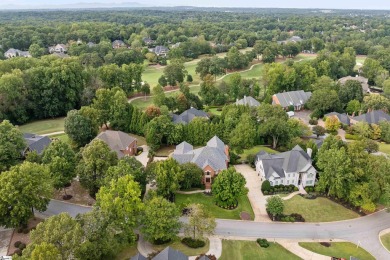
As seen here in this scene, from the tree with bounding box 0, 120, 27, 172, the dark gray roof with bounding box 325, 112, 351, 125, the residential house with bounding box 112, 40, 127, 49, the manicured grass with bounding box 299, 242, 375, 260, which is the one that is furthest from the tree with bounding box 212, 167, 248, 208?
the residential house with bounding box 112, 40, 127, 49

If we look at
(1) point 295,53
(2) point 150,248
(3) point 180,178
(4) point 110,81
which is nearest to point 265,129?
(3) point 180,178

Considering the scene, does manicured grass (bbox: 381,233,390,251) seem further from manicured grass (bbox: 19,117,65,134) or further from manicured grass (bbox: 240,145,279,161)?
manicured grass (bbox: 19,117,65,134)

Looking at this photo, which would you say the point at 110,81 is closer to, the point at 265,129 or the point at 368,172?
the point at 265,129

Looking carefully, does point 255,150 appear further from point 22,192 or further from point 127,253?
point 22,192

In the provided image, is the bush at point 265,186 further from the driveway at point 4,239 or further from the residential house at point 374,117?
the residential house at point 374,117

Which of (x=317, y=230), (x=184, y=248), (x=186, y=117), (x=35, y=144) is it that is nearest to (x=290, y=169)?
(x=317, y=230)

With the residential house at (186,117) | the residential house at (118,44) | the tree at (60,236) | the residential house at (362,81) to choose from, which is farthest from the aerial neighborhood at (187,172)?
the residential house at (118,44)
